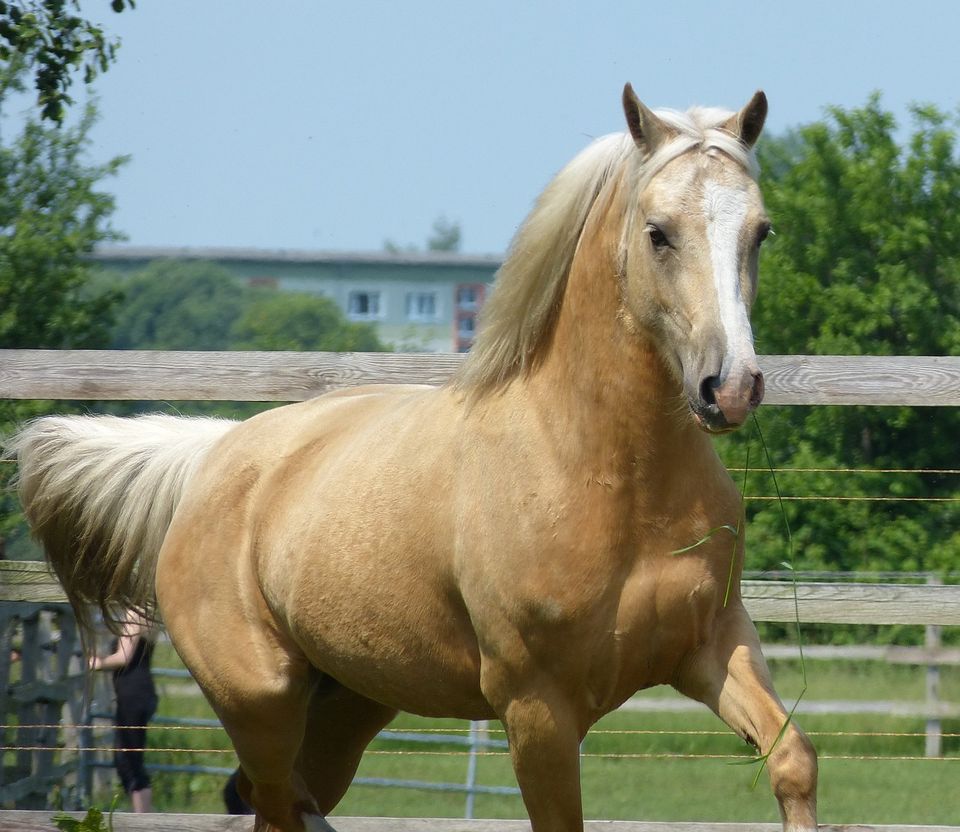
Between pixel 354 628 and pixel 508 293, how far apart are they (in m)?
0.98

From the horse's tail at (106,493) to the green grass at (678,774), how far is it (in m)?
1.46

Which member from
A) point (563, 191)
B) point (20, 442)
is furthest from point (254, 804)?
point (563, 191)

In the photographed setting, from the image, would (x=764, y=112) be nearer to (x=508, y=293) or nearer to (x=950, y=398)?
(x=508, y=293)

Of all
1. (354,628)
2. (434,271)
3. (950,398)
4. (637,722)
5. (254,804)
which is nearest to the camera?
(354,628)

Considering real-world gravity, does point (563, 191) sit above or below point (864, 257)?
above

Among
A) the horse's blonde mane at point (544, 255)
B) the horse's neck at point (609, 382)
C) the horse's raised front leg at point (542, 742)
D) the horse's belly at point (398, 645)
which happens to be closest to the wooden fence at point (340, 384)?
the horse's belly at point (398, 645)

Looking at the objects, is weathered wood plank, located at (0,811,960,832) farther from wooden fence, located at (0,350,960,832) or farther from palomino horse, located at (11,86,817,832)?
palomino horse, located at (11,86,817,832)

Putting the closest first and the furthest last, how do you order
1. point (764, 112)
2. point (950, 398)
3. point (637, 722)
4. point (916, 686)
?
1. point (764, 112)
2. point (950, 398)
3. point (637, 722)
4. point (916, 686)

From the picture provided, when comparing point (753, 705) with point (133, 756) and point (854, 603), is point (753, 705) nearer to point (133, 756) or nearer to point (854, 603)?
point (854, 603)

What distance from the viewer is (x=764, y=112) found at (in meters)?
3.05

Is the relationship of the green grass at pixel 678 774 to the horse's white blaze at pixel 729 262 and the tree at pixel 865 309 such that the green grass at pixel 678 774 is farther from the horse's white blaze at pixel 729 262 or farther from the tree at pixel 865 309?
the horse's white blaze at pixel 729 262

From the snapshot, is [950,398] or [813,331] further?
[813,331]

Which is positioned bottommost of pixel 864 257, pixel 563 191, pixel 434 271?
pixel 434 271

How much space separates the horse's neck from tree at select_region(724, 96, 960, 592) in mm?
8644
